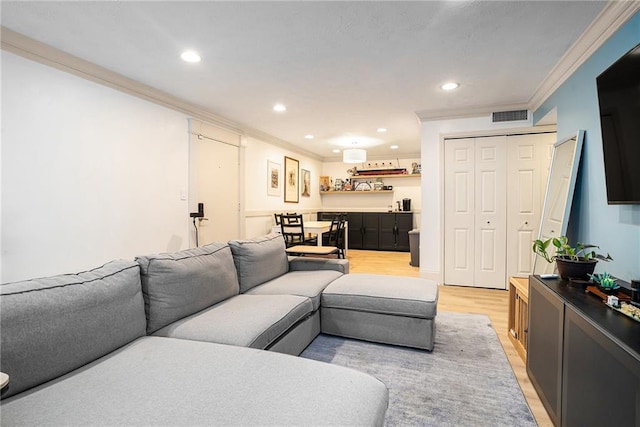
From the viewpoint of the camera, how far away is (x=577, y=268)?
185 cm

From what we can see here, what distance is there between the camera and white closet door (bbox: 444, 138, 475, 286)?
171 inches

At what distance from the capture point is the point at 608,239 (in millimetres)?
2141

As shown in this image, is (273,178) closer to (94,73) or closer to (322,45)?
(94,73)

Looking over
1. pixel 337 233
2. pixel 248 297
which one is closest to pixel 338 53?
pixel 248 297

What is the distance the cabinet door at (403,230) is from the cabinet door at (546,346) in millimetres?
5383

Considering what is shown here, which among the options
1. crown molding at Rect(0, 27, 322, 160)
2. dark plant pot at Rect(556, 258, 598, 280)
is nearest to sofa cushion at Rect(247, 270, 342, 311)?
dark plant pot at Rect(556, 258, 598, 280)

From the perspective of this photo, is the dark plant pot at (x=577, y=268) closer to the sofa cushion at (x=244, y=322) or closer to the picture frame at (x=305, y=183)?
the sofa cushion at (x=244, y=322)

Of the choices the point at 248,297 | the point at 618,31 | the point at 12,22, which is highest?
the point at 12,22

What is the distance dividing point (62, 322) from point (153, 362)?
39 cm

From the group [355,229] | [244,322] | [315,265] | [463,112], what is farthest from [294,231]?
[244,322]

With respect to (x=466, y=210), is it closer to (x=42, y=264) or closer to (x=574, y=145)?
(x=574, y=145)

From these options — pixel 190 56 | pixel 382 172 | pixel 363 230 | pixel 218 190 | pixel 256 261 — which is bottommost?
pixel 363 230

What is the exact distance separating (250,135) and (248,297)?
11.5 feet

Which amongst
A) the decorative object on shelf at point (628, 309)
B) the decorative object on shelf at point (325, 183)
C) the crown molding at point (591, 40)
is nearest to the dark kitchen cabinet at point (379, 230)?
the decorative object on shelf at point (325, 183)
